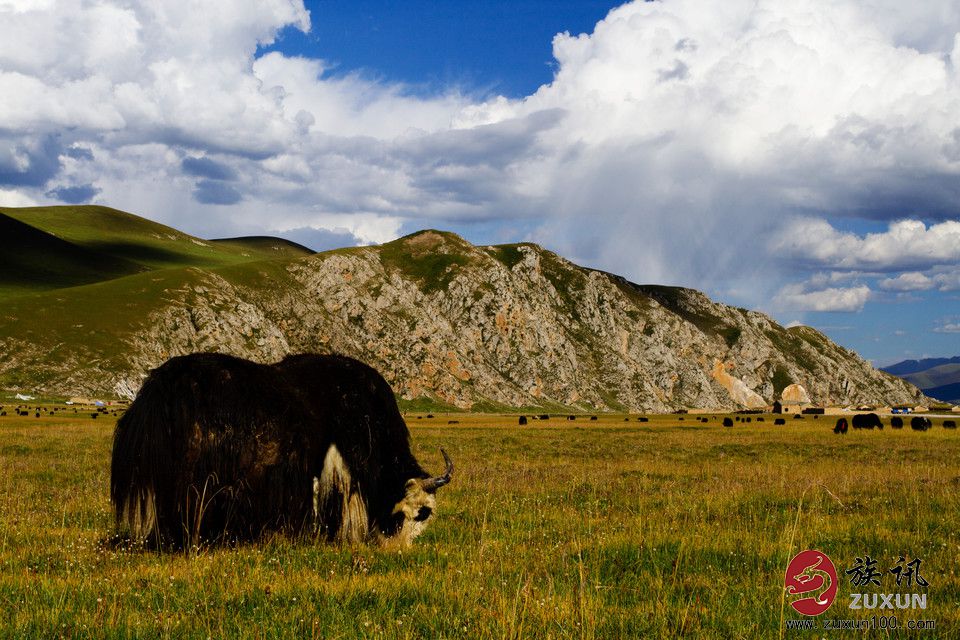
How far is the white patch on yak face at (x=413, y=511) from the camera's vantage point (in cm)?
1052

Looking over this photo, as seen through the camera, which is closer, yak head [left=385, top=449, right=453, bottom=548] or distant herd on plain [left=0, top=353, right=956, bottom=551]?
distant herd on plain [left=0, top=353, right=956, bottom=551]

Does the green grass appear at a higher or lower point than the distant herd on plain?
higher

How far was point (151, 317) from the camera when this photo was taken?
131m

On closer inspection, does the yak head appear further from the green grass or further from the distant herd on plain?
the green grass

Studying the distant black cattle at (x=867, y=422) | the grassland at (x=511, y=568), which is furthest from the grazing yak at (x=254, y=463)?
the distant black cattle at (x=867, y=422)

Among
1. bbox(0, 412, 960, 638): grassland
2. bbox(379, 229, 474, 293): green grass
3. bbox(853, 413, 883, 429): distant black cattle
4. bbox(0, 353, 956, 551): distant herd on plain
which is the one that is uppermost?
bbox(379, 229, 474, 293): green grass

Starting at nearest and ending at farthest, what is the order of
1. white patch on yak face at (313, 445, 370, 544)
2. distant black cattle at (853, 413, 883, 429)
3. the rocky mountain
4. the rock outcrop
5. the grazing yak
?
the grazing yak < white patch on yak face at (313, 445, 370, 544) < distant black cattle at (853, 413, 883, 429) < the rocky mountain < the rock outcrop

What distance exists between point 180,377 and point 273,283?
157 meters

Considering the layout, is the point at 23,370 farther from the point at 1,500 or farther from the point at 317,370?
the point at 317,370

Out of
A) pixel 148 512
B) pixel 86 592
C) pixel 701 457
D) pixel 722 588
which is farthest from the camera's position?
pixel 701 457

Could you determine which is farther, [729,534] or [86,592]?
[729,534]

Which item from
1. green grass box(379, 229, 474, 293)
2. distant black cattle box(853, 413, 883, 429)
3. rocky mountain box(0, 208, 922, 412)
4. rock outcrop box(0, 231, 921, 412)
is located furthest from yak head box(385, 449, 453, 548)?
green grass box(379, 229, 474, 293)

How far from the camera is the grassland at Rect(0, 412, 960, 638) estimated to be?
629cm

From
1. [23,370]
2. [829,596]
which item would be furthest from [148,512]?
[23,370]
